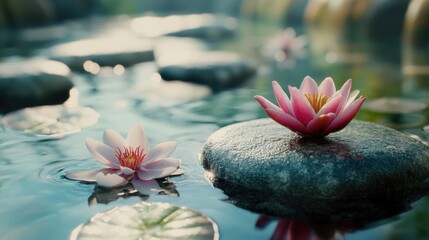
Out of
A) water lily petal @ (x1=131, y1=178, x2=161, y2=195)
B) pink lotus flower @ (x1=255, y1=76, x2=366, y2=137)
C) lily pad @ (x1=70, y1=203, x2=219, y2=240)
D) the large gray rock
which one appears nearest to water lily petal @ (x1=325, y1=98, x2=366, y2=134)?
pink lotus flower @ (x1=255, y1=76, x2=366, y2=137)

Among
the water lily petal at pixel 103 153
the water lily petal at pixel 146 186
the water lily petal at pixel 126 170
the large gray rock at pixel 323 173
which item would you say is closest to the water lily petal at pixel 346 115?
the large gray rock at pixel 323 173

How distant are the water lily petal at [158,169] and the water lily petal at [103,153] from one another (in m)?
0.16

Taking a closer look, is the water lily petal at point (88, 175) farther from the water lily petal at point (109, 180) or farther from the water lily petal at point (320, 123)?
the water lily petal at point (320, 123)

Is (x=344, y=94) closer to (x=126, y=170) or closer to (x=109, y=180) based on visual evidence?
(x=126, y=170)

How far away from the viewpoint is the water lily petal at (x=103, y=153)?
2.85 m

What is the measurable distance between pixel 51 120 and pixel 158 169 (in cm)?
178

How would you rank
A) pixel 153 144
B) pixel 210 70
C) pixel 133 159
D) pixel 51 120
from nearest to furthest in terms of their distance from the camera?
pixel 133 159 → pixel 153 144 → pixel 51 120 → pixel 210 70

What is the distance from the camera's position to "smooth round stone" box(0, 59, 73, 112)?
5.30 meters

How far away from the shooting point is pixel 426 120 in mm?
4281

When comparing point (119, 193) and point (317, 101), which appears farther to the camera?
point (317, 101)

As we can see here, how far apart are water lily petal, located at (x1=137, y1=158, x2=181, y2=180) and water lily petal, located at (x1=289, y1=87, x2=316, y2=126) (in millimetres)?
740

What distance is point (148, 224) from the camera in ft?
7.43

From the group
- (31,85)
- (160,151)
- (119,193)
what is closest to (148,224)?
(119,193)

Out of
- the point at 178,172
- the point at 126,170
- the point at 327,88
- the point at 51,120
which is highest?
the point at 327,88
